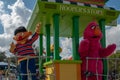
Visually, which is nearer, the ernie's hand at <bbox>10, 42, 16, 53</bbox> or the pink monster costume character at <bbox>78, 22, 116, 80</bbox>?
the pink monster costume character at <bbox>78, 22, 116, 80</bbox>

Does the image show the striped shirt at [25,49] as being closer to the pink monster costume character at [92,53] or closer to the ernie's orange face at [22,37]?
the ernie's orange face at [22,37]

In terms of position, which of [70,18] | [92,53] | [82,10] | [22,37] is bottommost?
[92,53]

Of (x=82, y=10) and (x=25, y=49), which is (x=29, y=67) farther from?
(x=82, y=10)

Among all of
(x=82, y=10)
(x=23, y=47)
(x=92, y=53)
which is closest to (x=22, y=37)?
(x=23, y=47)

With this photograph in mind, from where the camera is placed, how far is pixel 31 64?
7.23 metres

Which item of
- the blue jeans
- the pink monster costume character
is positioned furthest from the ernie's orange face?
the pink monster costume character

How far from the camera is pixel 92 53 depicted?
6895 mm

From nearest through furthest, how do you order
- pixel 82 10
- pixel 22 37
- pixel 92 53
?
pixel 92 53, pixel 82 10, pixel 22 37

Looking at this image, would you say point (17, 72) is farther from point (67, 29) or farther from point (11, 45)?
point (67, 29)

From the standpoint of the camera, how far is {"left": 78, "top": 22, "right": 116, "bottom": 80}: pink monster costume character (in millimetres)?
6707

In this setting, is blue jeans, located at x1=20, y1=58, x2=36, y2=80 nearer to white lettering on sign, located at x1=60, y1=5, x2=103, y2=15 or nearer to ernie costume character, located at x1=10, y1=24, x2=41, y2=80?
ernie costume character, located at x1=10, y1=24, x2=41, y2=80

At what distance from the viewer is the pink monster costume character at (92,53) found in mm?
6707

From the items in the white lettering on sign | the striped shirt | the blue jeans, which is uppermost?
the white lettering on sign

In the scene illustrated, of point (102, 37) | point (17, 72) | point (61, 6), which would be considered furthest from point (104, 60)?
point (17, 72)
